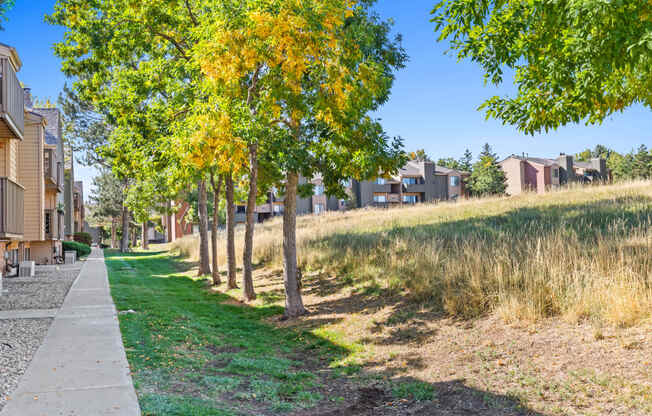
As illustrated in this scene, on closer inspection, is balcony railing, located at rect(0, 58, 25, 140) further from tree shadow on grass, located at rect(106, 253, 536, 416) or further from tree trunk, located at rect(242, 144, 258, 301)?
tree trunk, located at rect(242, 144, 258, 301)

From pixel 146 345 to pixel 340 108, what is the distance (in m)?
5.57

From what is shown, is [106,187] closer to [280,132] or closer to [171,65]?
[171,65]

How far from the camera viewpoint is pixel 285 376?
703 cm

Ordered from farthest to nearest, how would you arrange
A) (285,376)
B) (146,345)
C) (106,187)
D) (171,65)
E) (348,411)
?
(106,187), (171,65), (146,345), (285,376), (348,411)

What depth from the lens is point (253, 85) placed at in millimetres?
11766

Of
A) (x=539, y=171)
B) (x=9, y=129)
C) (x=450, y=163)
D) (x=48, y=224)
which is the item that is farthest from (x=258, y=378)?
(x=450, y=163)

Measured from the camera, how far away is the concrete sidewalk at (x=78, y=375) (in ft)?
15.3

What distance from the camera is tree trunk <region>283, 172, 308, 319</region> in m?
11.4

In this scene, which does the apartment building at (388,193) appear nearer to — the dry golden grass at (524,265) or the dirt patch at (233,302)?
the dry golden grass at (524,265)

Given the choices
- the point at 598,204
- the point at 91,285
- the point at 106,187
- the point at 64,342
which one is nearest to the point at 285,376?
the point at 64,342

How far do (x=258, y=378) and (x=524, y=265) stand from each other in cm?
518

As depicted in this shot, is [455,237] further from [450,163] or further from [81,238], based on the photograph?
[450,163]

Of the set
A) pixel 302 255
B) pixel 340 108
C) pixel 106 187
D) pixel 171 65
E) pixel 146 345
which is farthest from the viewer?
pixel 106 187

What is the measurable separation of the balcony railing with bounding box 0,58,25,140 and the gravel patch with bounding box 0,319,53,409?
5.15 m
